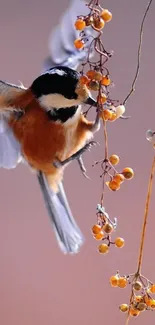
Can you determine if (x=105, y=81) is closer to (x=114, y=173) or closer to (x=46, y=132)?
(x=114, y=173)

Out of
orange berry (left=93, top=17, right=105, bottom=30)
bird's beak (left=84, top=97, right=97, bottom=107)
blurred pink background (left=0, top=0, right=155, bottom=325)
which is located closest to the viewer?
orange berry (left=93, top=17, right=105, bottom=30)

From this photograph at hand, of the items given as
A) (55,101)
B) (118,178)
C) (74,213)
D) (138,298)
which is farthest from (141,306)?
(74,213)

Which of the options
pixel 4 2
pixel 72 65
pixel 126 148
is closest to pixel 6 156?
pixel 72 65

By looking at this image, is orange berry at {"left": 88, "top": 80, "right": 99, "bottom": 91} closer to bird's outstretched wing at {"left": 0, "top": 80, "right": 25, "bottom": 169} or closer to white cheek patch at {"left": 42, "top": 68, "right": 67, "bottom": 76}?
white cheek patch at {"left": 42, "top": 68, "right": 67, "bottom": 76}

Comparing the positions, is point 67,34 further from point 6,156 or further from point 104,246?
point 104,246

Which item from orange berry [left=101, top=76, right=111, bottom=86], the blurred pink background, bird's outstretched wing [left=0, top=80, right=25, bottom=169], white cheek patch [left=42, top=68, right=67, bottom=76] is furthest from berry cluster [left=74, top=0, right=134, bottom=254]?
the blurred pink background

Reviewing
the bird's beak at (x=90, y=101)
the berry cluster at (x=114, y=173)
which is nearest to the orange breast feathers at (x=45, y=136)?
the bird's beak at (x=90, y=101)
